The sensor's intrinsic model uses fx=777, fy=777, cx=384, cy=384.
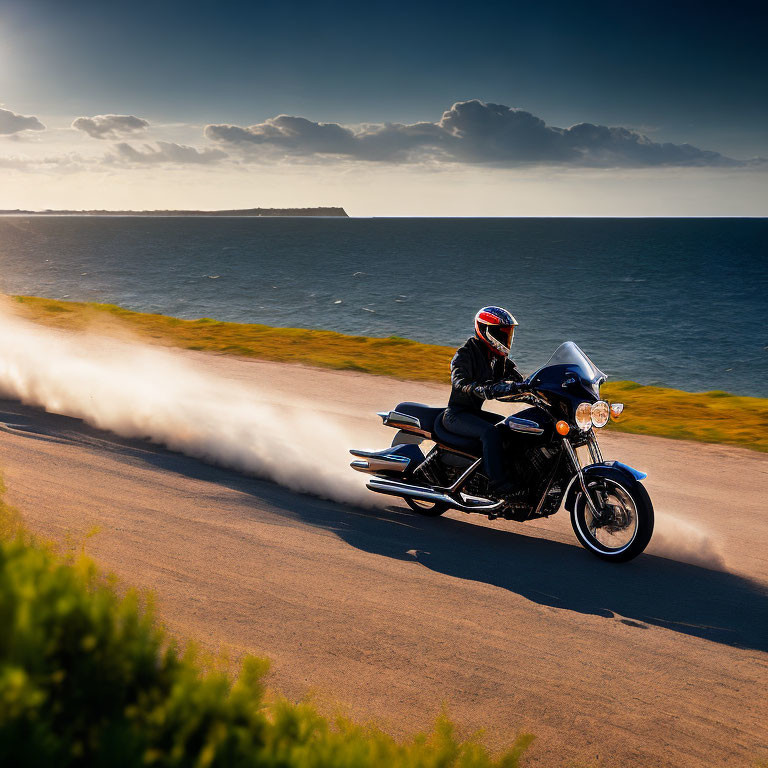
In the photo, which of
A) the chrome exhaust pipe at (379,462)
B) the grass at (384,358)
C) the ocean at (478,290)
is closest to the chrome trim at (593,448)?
the chrome exhaust pipe at (379,462)

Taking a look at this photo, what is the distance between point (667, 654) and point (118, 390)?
859cm

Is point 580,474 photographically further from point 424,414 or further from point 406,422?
point 406,422

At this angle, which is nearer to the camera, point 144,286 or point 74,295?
point 74,295

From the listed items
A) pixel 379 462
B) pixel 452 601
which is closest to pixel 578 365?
pixel 379 462

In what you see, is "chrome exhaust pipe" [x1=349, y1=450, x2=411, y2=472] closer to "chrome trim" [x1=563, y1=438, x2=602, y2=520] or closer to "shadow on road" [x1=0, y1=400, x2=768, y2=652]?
"shadow on road" [x1=0, y1=400, x2=768, y2=652]

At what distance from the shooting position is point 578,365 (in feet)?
23.5

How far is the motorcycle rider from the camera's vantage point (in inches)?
285

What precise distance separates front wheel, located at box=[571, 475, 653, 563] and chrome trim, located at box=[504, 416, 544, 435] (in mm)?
614

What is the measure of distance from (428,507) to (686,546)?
2.59 metres

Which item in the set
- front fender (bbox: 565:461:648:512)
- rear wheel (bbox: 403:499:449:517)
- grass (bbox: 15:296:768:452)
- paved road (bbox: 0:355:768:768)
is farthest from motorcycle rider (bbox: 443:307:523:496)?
grass (bbox: 15:296:768:452)

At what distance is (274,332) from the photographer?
24625mm


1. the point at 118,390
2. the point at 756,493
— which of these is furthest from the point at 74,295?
the point at 756,493

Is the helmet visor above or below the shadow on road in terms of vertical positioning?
above

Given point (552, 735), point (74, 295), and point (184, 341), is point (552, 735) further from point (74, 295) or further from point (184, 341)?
point (74, 295)
